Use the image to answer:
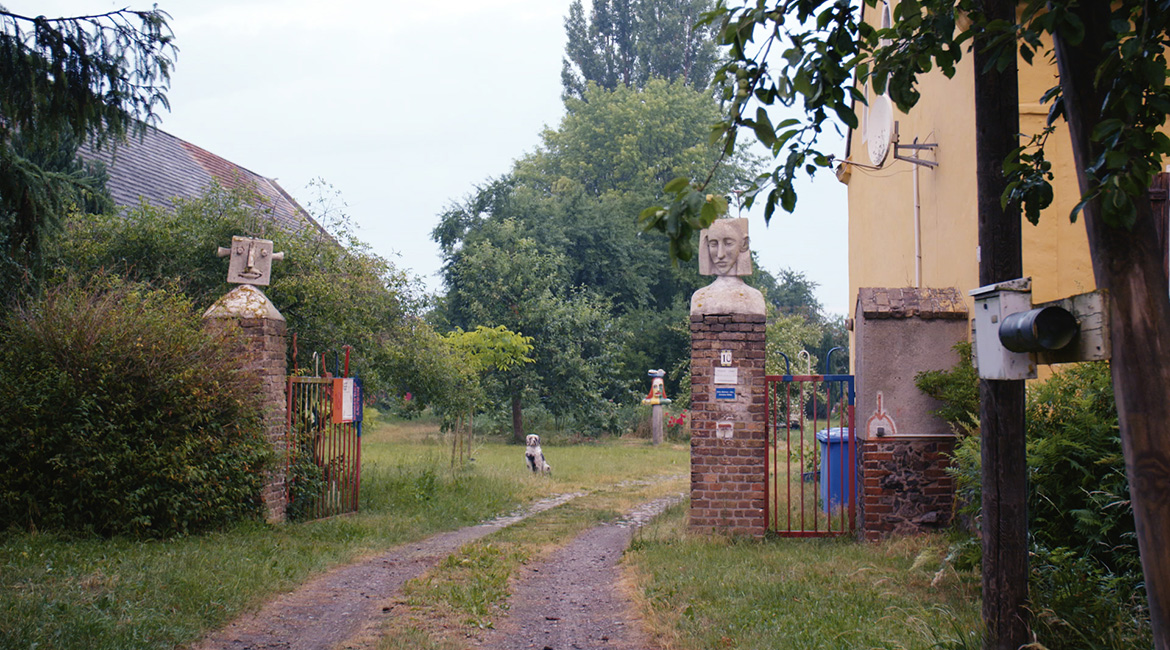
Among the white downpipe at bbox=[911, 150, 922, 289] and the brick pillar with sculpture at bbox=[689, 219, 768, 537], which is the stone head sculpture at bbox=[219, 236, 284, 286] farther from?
the white downpipe at bbox=[911, 150, 922, 289]

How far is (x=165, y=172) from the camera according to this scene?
2022 cm

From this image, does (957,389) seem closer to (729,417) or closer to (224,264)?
(729,417)

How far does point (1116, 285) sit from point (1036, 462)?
3188mm

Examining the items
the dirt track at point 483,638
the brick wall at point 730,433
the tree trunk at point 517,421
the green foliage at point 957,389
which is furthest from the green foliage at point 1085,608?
the tree trunk at point 517,421

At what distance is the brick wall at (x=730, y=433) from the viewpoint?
29.1 ft

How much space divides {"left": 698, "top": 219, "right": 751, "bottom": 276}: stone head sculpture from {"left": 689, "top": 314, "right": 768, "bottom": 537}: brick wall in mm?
507

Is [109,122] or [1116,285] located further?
[109,122]

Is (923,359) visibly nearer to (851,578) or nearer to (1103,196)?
(851,578)

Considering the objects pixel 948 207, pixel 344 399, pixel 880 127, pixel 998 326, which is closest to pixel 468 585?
pixel 344 399

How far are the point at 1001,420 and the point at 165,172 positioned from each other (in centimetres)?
1989

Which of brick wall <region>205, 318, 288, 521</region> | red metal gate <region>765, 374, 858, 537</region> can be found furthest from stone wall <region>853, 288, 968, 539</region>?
brick wall <region>205, 318, 288, 521</region>

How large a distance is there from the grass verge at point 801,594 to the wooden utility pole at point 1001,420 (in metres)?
0.33

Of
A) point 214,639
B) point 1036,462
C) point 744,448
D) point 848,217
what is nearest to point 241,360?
point 214,639

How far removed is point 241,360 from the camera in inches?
362
